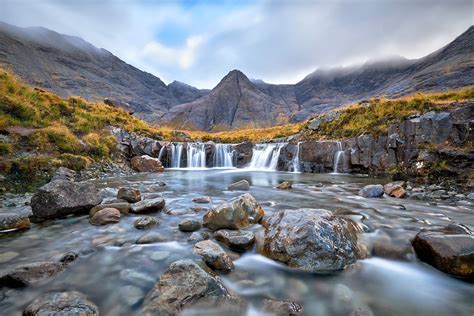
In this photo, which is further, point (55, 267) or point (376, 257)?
point (376, 257)

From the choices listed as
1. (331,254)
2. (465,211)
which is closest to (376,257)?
(331,254)

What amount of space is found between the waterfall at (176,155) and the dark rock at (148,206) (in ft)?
52.4

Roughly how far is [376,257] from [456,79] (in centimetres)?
12664

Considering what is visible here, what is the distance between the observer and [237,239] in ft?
14.3

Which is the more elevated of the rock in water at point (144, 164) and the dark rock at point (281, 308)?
the rock in water at point (144, 164)

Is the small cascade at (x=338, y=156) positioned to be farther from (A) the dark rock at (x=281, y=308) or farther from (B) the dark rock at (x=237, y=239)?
(A) the dark rock at (x=281, y=308)

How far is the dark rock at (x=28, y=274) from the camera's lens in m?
3.07

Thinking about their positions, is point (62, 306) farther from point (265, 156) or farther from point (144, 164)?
point (265, 156)

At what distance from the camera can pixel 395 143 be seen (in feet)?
43.1

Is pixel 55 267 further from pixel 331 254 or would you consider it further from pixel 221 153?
pixel 221 153

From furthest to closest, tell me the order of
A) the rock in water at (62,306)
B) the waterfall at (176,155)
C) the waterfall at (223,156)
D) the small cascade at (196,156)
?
the waterfall at (223,156) → the small cascade at (196,156) → the waterfall at (176,155) → the rock in water at (62,306)

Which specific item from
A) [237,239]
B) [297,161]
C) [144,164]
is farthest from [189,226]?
[297,161]

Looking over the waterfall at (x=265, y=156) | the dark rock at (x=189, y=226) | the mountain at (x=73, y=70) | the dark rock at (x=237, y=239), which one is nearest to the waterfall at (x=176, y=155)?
the waterfall at (x=265, y=156)

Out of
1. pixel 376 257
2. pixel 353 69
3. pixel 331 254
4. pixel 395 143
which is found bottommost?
pixel 376 257
